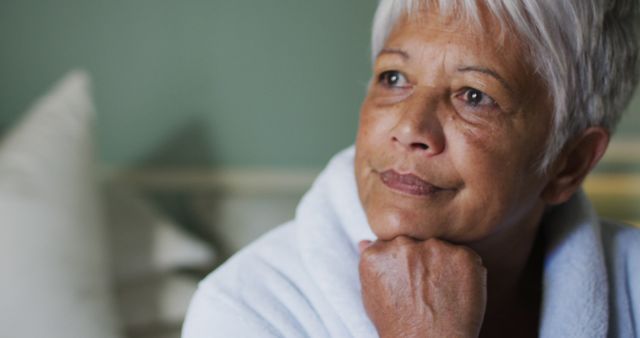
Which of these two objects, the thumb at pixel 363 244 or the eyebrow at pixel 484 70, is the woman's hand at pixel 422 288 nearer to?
the thumb at pixel 363 244

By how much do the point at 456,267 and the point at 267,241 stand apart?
0.31 meters

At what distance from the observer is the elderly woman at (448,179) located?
1081 millimetres

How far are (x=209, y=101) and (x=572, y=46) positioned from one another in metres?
1.08

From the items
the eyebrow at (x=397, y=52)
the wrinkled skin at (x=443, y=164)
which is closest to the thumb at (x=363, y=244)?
the wrinkled skin at (x=443, y=164)

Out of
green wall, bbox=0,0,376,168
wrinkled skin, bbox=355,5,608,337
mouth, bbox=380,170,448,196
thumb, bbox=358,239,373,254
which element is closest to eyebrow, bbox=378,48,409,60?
wrinkled skin, bbox=355,5,608,337

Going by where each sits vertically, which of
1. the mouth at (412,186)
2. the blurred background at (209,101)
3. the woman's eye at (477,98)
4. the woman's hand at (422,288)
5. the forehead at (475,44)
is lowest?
the woman's hand at (422,288)

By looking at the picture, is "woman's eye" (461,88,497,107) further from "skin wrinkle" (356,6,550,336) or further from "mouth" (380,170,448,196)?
"mouth" (380,170,448,196)

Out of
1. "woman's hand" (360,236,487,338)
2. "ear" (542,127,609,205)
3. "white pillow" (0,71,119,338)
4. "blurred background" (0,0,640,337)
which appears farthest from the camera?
"blurred background" (0,0,640,337)

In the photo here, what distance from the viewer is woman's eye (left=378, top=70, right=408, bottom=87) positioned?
1154 millimetres

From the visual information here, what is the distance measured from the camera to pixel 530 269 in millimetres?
1382

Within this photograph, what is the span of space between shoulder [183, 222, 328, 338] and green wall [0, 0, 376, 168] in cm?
83

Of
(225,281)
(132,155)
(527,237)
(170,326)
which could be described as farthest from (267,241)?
(132,155)

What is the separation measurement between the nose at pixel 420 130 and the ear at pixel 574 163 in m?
0.23

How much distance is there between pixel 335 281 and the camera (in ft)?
3.69
